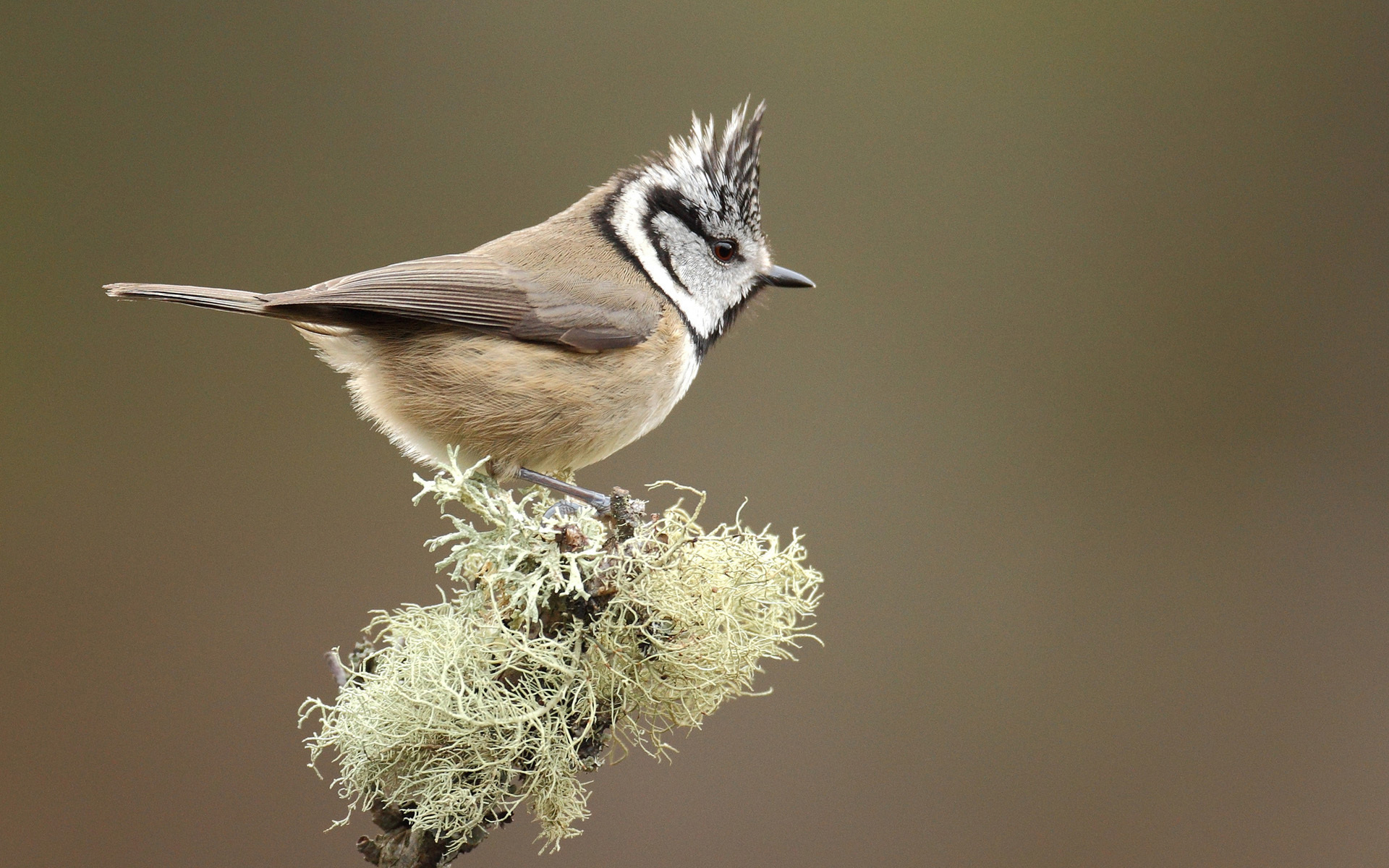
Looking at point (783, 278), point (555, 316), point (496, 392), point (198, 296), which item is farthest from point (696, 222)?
point (198, 296)

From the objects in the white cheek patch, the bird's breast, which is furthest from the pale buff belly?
the white cheek patch

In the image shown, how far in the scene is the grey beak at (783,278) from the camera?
5.41 ft

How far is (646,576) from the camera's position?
3.64 feet

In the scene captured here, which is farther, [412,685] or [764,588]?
[764,588]

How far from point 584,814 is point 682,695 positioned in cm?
17

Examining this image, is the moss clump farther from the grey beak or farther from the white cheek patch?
the grey beak

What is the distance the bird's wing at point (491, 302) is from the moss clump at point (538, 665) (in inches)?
12.5

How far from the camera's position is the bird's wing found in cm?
133

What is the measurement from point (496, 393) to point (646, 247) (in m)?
0.37

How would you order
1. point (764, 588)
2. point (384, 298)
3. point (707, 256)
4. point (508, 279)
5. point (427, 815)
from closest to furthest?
point (427, 815), point (764, 588), point (384, 298), point (508, 279), point (707, 256)

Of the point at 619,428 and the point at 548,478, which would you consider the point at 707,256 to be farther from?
the point at 548,478

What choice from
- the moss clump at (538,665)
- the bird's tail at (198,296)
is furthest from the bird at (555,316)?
the moss clump at (538,665)

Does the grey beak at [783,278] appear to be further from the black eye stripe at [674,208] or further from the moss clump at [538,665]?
the moss clump at [538,665]

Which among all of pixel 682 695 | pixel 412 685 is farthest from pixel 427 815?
pixel 682 695
